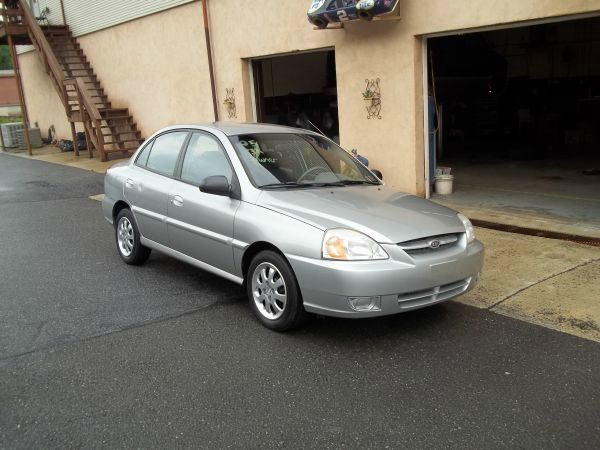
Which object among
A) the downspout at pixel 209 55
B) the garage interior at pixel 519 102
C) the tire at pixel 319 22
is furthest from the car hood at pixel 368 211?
the downspout at pixel 209 55

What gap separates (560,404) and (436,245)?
4.41 ft

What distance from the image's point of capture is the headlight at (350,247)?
402cm

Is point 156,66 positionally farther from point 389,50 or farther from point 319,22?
point 389,50

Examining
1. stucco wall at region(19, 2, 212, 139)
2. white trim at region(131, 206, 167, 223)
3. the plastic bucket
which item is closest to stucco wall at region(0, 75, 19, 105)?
stucco wall at region(19, 2, 212, 139)

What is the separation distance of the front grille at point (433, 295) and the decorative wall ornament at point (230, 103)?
9.20m

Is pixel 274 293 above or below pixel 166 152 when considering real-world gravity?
below

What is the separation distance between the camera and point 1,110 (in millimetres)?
48062

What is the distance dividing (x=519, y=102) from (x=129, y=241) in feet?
45.9

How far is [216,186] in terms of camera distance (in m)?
4.73

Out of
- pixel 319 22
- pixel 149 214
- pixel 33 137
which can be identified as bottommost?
pixel 149 214

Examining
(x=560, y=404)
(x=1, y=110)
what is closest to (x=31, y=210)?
(x=560, y=404)

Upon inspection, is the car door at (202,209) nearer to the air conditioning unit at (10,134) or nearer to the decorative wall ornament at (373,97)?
the decorative wall ornament at (373,97)

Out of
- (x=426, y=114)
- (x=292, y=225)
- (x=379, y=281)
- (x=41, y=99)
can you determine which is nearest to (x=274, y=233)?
(x=292, y=225)

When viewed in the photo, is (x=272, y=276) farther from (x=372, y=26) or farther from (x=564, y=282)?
(x=372, y=26)
